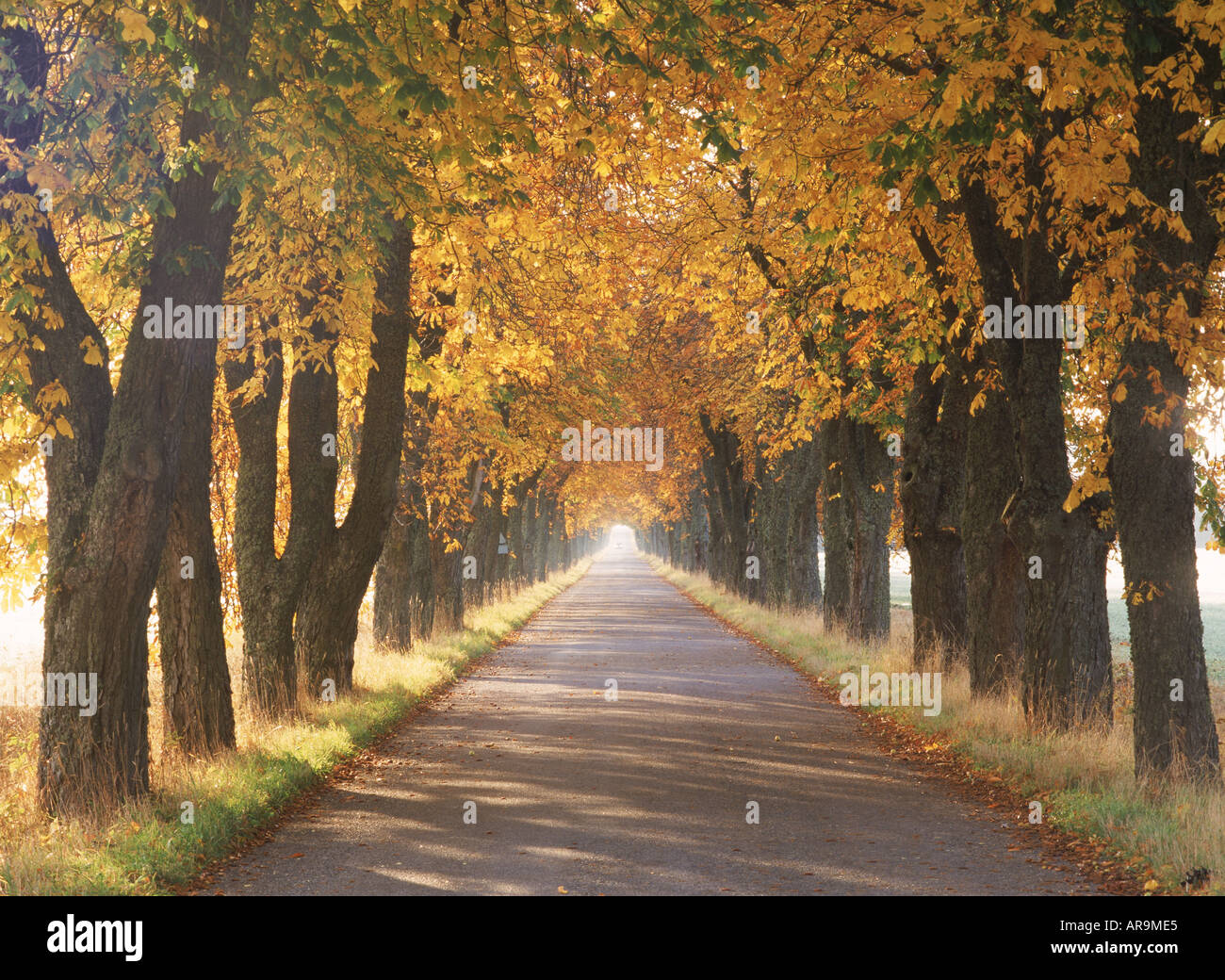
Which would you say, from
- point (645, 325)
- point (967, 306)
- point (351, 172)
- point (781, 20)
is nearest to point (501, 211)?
point (351, 172)

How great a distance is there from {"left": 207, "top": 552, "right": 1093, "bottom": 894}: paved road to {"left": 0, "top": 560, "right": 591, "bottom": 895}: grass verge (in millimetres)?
295

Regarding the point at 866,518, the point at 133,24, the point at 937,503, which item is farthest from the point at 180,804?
the point at 866,518

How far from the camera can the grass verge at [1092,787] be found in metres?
7.25

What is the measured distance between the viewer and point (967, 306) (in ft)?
43.0

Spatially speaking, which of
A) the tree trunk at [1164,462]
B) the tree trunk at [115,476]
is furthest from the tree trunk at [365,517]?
the tree trunk at [1164,462]

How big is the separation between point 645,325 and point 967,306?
16.1 m

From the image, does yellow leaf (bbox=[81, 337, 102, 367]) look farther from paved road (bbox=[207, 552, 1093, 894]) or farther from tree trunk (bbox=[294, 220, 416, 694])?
tree trunk (bbox=[294, 220, 416, 694])

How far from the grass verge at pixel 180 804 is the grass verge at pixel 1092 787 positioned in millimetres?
5882

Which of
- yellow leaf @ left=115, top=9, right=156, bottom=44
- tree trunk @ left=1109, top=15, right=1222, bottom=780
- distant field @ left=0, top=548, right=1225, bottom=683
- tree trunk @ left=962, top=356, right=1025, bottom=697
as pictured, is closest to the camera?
yellow leaf @ left=115, top=9, right=156, bottom=44

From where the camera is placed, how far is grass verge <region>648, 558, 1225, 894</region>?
7.25 meters

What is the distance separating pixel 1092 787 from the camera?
9.25 m

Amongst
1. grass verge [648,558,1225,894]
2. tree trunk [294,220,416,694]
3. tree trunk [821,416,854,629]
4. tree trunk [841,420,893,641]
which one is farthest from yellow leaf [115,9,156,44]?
tree trunk [821,416,854,629]

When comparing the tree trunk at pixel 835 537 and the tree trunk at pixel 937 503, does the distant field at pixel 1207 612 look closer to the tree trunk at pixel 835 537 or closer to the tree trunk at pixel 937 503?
the tree trunk at pixel 937 503

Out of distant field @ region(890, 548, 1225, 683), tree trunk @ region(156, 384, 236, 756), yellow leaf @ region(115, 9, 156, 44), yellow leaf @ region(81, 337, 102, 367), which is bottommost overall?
distant field @ region(890, 548, 1225, 683)
